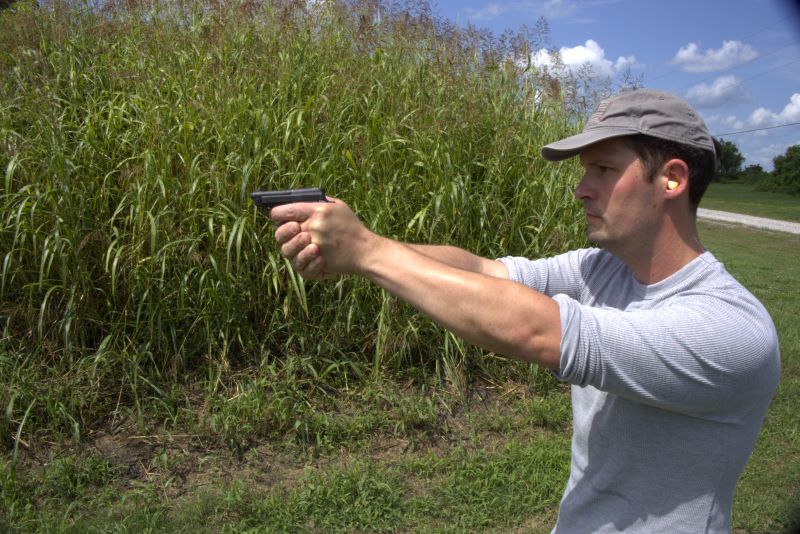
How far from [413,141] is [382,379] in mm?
1780

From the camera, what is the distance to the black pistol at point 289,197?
160cm

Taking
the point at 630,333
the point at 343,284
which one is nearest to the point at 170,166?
the point at 343,284

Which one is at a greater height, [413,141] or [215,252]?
[413,141]

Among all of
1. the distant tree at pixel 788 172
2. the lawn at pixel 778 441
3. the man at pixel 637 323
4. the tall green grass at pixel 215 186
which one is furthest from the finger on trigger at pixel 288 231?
the distant tree at pixel 788 172

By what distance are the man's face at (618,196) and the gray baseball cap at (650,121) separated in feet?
0.15

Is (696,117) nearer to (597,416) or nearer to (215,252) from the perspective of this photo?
(597,416)

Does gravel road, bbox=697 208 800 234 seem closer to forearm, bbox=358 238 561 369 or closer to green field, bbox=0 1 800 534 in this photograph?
green field, bbox=0 1 800 534

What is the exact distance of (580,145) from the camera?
5.06 feet

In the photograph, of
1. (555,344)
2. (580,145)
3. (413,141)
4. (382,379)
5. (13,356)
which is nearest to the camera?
(555,344)

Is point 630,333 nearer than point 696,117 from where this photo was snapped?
Yes

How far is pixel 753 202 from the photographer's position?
2961cm

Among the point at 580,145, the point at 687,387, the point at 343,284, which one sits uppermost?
the point at 580,145

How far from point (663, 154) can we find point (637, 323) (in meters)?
0.41

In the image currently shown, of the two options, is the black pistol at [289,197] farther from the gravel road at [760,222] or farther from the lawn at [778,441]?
the gravel road at [760,222]
